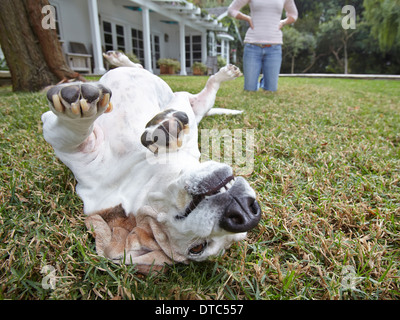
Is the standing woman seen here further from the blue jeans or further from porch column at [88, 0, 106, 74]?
porch column at [88, 0, 106, 74]

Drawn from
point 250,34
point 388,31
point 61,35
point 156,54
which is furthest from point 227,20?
point 250,34

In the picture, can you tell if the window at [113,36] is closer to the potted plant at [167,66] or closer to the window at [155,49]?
the potted plant at [167,66]

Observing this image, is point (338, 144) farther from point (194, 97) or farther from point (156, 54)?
point (156, 54)

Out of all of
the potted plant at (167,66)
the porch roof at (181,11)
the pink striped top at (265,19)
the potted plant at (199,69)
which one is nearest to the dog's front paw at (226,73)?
the pink striped top at (265,19)

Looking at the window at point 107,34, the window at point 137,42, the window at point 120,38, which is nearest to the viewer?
the window at point 107,34

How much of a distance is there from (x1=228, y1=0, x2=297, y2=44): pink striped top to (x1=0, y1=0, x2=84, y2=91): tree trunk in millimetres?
3492

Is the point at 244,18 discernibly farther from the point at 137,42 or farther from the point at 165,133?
the point at 137,42

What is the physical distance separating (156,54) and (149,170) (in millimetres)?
15680

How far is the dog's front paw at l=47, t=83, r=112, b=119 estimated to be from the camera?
1.04 meters

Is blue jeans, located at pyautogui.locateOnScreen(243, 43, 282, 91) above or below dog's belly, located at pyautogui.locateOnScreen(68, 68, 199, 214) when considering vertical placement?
above

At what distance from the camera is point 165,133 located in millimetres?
1258

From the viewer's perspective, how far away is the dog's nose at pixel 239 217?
0.96 m

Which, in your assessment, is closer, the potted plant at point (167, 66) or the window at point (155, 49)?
the potted plant at point (167, 66)

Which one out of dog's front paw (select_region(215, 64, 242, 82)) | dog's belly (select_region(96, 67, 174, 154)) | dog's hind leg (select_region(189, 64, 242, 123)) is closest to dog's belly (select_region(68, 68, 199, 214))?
dog's belly (select_region(96, 67, 174, 154))
